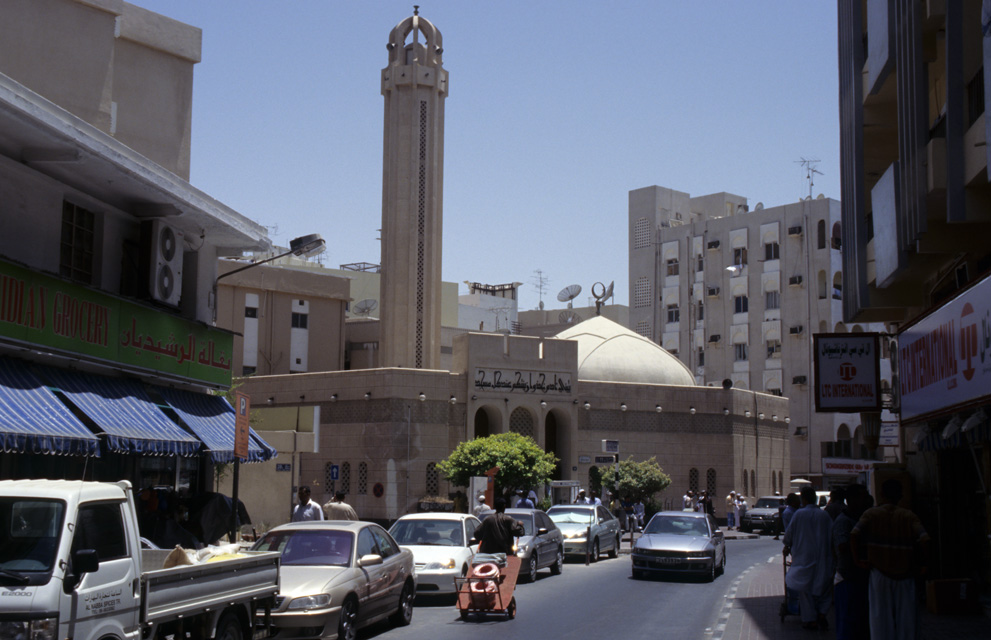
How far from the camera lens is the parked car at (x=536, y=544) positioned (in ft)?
60.7

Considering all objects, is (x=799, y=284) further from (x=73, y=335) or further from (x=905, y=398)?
(x=73, y=335)

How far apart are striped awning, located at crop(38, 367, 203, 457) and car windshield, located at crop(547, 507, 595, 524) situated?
34.7ft

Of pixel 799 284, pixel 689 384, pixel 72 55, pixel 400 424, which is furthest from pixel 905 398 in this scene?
pixel 799 284

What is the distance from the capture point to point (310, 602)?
10.5 metres

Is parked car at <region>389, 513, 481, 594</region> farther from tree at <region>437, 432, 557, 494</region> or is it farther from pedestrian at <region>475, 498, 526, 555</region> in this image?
tree at <region>437, 432, 557, 494</region>

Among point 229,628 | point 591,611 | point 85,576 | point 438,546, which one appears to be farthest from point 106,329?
point 85,576

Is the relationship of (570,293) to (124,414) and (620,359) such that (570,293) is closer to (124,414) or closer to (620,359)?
(620,359)

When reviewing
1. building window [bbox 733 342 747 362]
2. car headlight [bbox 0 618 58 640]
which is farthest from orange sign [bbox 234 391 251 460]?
building window [bbox 733 342 747 362]

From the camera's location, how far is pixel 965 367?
38.9 feet

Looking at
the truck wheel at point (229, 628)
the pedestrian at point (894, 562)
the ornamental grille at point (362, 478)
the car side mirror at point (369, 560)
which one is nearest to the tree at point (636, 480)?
the ornamental grille at point (362, 478)

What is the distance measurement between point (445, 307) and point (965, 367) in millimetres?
56866

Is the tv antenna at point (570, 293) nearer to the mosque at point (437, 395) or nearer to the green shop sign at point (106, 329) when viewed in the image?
the mosque at point (437, 395)

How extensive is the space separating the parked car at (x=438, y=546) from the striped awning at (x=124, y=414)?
3391mm

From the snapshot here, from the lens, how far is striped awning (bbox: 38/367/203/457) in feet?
44.1
